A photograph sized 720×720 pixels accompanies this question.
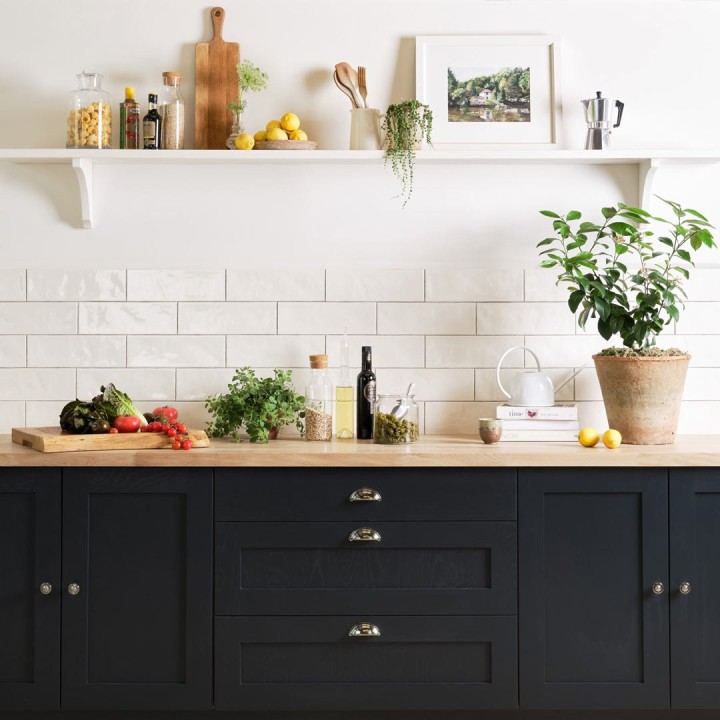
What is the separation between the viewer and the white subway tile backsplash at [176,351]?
10.2ft

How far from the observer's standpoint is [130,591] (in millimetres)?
2516

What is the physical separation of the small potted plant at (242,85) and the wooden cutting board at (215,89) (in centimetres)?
4

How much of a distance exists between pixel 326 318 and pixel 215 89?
2.92 feet

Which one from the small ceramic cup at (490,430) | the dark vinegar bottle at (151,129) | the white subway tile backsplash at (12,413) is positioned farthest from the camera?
the white subway tile backsplash at (12,413)

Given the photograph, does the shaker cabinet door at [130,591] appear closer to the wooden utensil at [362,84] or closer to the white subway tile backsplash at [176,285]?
the white subway tile backsplash at [176,285]

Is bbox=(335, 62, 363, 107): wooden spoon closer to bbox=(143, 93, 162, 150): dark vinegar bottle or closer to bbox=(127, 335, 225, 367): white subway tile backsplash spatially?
bbox=(143, 93, 162, 150): dark vinegar bottle

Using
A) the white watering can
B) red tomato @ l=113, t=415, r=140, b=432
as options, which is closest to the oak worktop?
red tomato @ l=113, t=415, r=140, b=432

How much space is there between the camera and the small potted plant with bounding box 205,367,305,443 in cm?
279

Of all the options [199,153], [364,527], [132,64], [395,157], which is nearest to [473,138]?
[395,157]

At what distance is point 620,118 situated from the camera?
300cm

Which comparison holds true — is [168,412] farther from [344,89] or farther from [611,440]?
[611,440]

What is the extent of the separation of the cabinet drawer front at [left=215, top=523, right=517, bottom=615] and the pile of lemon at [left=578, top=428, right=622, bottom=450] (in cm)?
35

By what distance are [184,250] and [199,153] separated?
37cm

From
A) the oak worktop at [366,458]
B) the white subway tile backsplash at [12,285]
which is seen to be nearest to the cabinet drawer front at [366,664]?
the oak worktop at [366,458]
